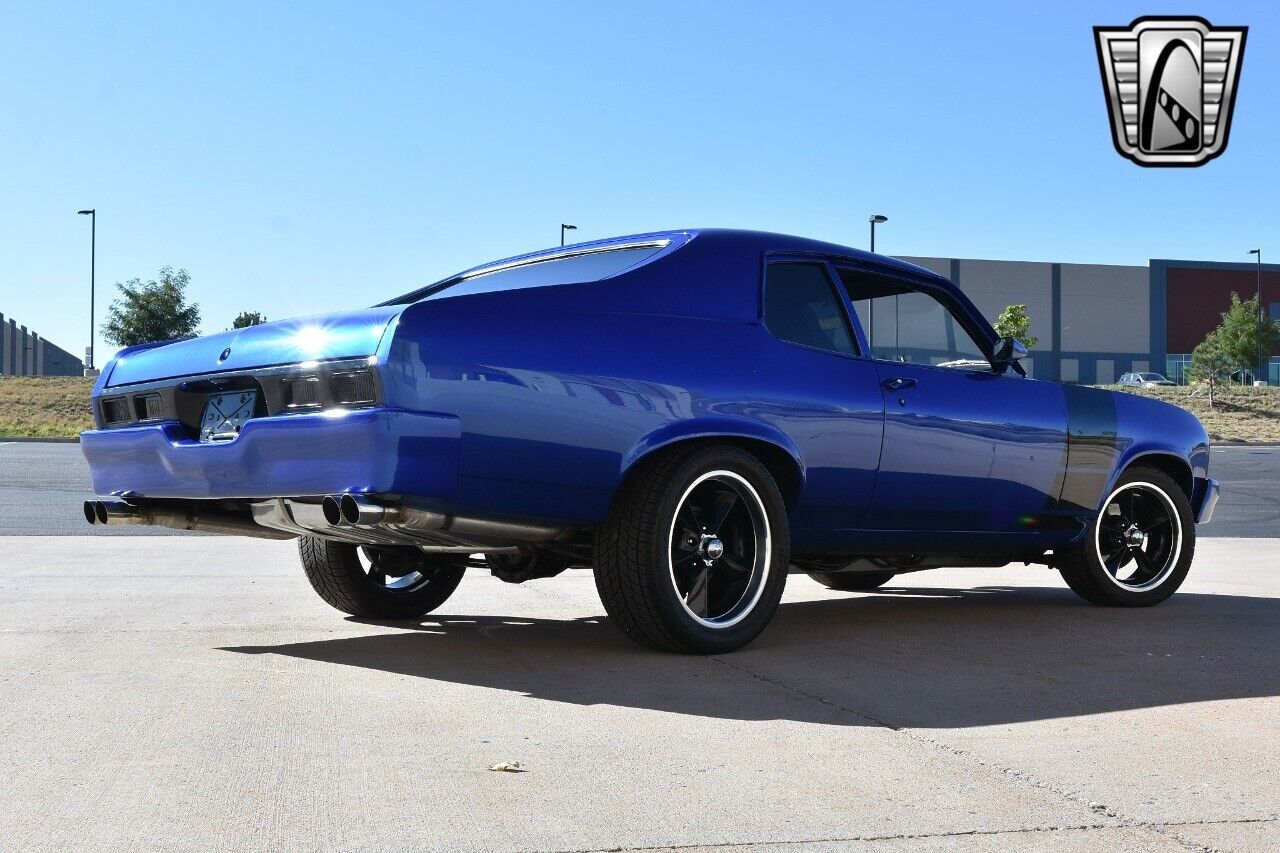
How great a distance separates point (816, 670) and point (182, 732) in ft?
7.13

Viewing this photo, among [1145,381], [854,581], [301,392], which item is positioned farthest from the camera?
[1145,381]

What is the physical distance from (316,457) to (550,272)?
65.9 inches

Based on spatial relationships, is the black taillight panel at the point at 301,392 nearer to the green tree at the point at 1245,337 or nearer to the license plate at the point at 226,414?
the license plate at the point at 226,414

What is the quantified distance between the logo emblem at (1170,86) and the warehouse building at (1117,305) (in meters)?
64.1

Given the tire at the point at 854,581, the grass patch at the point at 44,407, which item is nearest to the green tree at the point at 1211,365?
the grass patch at the point at 44,407

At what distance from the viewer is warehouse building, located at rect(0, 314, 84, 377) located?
3258 inches

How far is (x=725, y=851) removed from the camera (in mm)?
2865

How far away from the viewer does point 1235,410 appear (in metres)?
49.2

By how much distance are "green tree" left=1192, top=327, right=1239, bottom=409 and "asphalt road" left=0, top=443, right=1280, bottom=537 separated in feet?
89.3

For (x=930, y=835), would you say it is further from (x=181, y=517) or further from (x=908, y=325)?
(x=908, y=325)

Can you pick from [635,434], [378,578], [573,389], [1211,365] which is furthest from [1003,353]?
[1211,365]

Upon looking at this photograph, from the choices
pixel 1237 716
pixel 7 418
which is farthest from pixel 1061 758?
pixel 7 418

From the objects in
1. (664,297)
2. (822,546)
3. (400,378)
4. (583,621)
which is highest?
(664,297)

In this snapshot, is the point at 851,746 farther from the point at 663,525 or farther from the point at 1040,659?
the point at 1040,659
